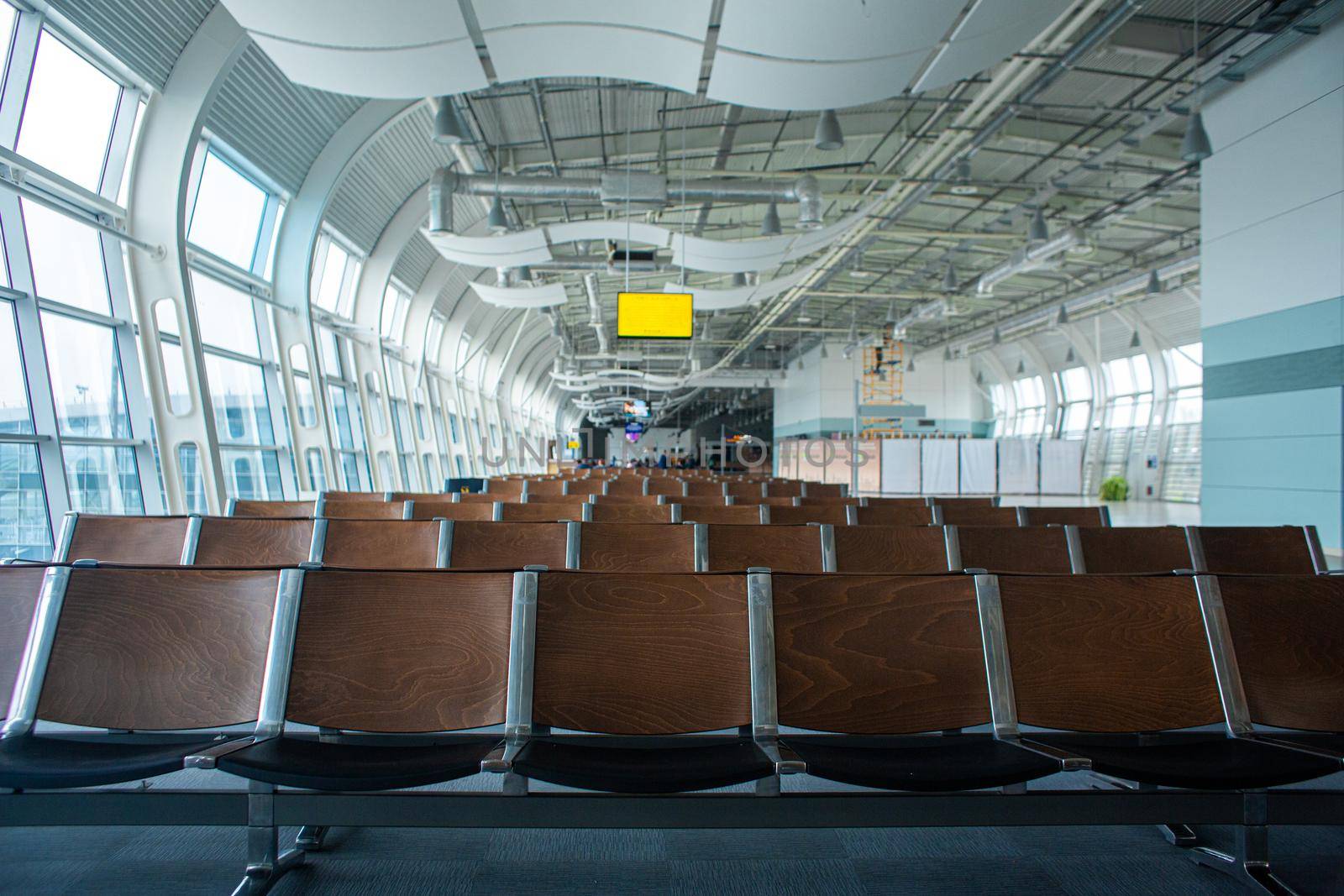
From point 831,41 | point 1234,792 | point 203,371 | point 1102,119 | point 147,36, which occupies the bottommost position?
point 1234,792

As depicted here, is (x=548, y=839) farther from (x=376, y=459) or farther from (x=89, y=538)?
(x=376, y=459)

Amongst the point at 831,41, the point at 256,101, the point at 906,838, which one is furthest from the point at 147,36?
the point at 906,838

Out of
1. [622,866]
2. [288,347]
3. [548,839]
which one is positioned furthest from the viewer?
[288,347]

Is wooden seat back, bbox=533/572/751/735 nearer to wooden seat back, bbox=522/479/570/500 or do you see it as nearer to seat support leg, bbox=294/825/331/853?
seat support leg, bbox=294/825/331/853

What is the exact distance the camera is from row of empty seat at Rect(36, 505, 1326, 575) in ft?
10.5

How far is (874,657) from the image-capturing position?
194 cm

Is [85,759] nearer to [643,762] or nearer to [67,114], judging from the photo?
[643,762]

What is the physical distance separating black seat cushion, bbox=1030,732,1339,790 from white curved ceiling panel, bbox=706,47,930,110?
4.06m

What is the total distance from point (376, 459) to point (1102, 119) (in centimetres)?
1303

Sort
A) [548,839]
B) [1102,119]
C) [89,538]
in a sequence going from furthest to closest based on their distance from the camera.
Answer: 1. [1102,119]
2. [89,538]
3. [548,839]

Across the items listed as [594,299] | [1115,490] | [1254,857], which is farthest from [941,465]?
[1254,857]

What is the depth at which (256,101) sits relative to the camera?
8336mm

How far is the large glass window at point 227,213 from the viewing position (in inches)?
338

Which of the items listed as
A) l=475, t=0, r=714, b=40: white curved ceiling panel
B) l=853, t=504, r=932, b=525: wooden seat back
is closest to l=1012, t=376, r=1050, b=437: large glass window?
l=853, t=504, r=932, b=525: wooden seat back
